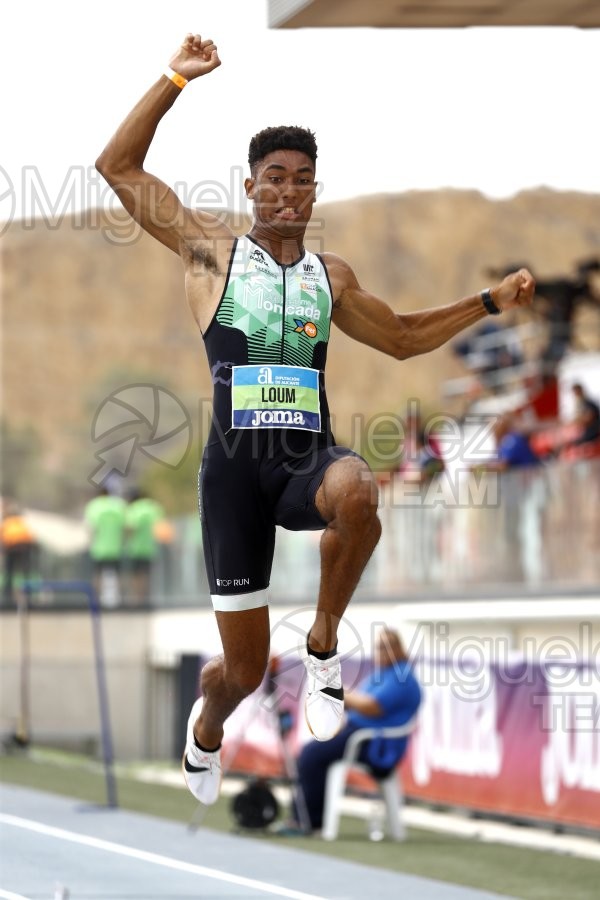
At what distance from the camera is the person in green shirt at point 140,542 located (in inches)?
1001

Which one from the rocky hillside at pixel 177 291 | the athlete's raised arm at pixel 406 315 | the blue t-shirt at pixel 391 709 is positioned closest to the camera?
the athlete's raised arm at pixel 406 315

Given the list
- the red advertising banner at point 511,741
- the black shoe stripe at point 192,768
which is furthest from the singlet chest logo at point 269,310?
the red advertising banner at point 511,741

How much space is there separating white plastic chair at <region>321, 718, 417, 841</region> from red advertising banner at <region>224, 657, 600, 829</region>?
53 cm

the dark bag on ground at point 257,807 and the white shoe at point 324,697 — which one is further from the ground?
the white shoe at point 324,697

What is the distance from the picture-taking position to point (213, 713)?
23.7 ft

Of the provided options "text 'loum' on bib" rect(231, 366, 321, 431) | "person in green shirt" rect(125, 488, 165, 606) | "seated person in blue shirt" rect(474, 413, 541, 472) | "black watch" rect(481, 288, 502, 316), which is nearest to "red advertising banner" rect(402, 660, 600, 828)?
"seated person in blue shirt" rect(474, 413, 541, 472)

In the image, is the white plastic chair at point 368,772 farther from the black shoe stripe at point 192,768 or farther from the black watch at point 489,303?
the black watch at point 489,303

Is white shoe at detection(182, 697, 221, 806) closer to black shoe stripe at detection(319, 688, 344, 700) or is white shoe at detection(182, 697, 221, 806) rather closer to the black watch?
black shoe stripe at detection(319, 688, 344, 700)

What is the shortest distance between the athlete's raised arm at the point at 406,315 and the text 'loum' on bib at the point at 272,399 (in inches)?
17.3

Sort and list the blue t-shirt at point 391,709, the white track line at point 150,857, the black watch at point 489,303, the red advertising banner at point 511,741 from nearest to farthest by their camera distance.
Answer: the black watch at point 489,303, the white track line at point 150,857, the red advertising banner at point 511,741, the blue t-shirt at point 391,709

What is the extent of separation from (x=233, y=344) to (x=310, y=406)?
36 cm

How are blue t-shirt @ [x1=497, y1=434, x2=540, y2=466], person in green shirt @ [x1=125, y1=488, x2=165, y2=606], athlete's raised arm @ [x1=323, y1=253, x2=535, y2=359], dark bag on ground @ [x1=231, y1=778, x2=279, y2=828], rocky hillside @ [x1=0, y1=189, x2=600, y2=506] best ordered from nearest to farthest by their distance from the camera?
1. athlete's raised arm @ [x1=323, y1=253, x2=535, y2=359]
2. dark bag on ground @ [x1=231, y1=778, x2=279, y2=828]
3. blue t-shirt @ [x1=497, y1=434, x2=540, y2=466]
4. person in green shirt @ [x1=125, y1=488, x2=165, y2=606]
5. rocky hillside @ [x1=0, y1=189, x2=600, y2=506]

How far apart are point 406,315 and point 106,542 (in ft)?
61.2

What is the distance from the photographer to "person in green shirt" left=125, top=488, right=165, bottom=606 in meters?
25.4
